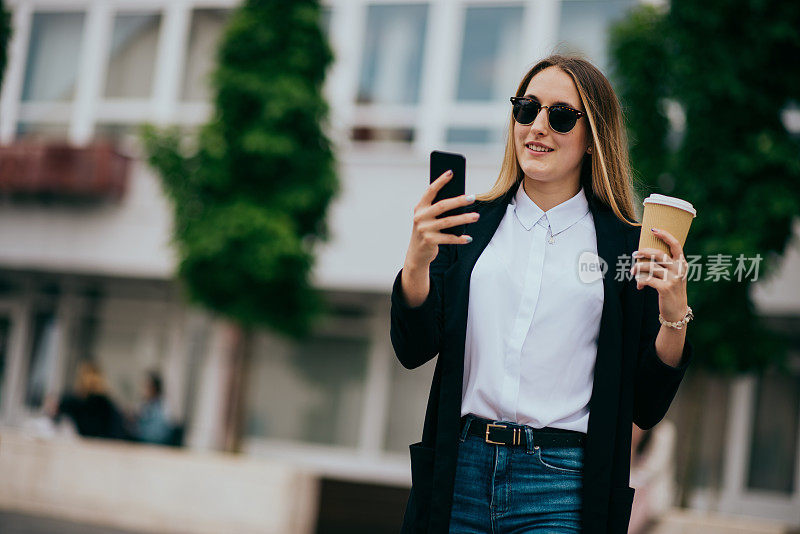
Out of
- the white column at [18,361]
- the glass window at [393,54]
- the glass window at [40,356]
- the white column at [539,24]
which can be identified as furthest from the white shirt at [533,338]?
the white column at [18,361]

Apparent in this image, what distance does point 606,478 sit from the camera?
2.26 meters

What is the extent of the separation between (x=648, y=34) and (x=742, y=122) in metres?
1.39

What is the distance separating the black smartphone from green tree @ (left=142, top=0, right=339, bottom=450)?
758 centimetres

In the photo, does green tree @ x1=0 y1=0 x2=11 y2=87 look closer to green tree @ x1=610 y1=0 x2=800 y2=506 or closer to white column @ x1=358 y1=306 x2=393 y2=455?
green tree @ x1=610 y1=0 x2=800 y2=506

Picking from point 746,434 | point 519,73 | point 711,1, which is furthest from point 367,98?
point 746,434

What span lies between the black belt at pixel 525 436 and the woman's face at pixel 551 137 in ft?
2.06

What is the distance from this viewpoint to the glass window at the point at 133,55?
14.8 meters

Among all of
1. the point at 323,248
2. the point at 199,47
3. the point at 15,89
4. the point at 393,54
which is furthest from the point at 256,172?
the point at 15,89

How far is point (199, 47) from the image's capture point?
1463cm

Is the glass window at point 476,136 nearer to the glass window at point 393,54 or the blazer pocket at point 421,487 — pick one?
the glass window at point 393,54

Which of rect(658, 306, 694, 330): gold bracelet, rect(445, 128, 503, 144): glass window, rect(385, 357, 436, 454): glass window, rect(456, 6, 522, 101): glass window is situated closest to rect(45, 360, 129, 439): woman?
rect(385, 357, 436, 454): glass window

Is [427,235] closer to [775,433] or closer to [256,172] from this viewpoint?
[256,172]

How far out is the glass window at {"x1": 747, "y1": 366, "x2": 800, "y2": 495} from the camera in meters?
12.3

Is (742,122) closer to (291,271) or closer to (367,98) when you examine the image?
(291,271)
